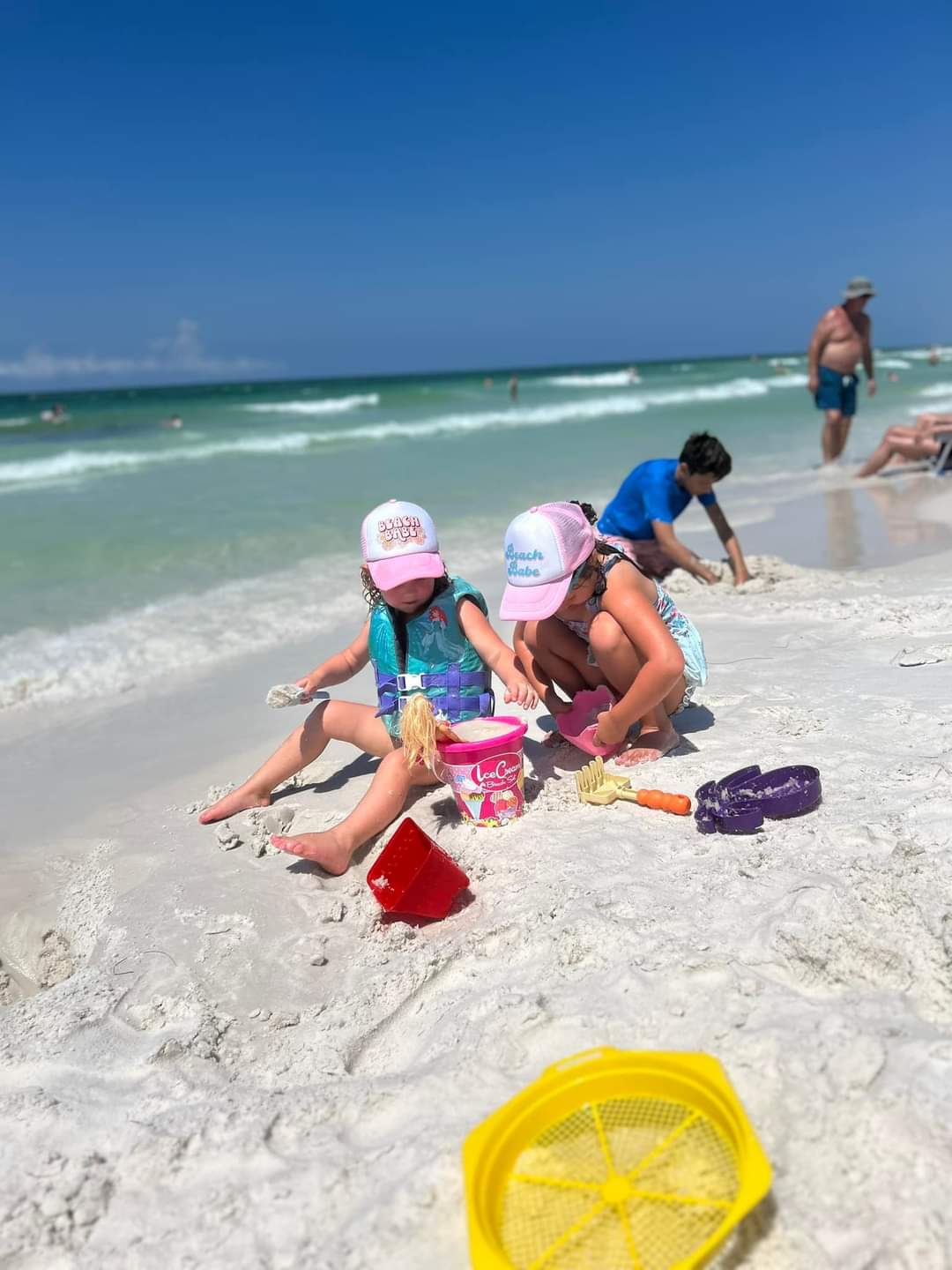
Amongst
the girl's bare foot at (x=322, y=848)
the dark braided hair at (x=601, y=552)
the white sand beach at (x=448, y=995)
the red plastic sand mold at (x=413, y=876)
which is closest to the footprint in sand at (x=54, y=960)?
the white sand beach at (x=448, y=995)

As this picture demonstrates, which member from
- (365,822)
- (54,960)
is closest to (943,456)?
(365,822)

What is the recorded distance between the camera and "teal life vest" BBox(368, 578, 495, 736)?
3582 mm

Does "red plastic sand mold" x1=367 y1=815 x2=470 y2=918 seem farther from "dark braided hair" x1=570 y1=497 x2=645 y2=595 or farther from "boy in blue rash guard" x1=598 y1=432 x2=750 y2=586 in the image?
"boy in blue rash guard" x1=598 y1=432 x2=750 y2=586

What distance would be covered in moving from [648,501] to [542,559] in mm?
3072

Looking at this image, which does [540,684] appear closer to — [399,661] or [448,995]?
[399,661]

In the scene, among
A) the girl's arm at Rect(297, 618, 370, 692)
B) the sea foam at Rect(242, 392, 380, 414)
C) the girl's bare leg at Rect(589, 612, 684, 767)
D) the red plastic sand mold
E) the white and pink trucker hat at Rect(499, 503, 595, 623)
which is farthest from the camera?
the sea foam at Rect(242, 392, 380, 414)

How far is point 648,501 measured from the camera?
607cm

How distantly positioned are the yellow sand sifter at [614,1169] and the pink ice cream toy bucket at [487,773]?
Answer: 1342mm

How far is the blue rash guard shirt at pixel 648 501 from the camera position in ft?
19.6

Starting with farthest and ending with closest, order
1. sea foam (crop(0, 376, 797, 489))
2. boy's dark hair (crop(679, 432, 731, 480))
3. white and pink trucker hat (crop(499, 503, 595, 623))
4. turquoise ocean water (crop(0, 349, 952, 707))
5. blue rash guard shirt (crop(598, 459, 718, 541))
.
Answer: sea foam (crop(0, 376, 797, 489)) < turquoise ocean water (crop(0, 349, 952, 707)) < blue rash guard shirt (crop(598, 459, 718, 541)) < boy's dark hair (crop(679, 432, 731, 480)) < white and pink trucker hat (crop(499, 503, 595, 623))

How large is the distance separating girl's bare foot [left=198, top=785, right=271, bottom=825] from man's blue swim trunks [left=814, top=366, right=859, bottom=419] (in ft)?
28.3

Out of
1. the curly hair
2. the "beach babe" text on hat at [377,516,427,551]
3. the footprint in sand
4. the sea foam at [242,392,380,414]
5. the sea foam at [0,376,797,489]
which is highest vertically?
the "beach babe" text on hat at [377,516,427,551]

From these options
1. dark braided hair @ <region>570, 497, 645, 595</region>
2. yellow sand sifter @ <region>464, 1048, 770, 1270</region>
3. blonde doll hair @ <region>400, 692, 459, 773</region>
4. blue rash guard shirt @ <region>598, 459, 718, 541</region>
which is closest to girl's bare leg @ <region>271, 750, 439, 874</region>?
blonde doll hair @ <region>400, 692, 459, 773</region>

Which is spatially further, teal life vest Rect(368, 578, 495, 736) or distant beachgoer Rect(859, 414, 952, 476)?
distant beachgoer Rect(859, 414, 952, 476)
